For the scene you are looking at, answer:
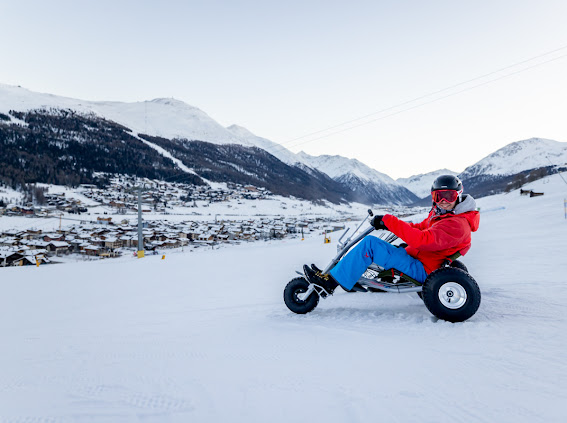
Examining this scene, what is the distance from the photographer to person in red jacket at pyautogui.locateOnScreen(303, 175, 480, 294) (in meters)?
2.79

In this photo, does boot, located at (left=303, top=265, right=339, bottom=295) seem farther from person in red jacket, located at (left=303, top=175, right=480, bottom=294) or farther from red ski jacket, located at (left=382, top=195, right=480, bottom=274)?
red ski jacket, located at (left=382, top=195, right=480, bottom=274)

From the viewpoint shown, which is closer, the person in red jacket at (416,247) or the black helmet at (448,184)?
the person in red jacket at (416,247)

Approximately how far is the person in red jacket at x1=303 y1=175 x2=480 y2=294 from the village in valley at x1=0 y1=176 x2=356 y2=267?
14370mm

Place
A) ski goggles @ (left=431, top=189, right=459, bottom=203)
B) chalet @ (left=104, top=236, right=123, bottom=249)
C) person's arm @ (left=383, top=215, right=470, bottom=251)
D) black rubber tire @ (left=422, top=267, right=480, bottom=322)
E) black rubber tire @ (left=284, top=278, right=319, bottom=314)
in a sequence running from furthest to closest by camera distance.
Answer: chalet @ (left=104, top=236, right=123, bottom=249) → black rubber tire @ (left=284, top=278, right=319, bottom=314) → ski goggles @ (left=431, top=189, right=459, bottom=203) → person's arm @ (left=383, top=215, right=470, bottom=251) → black rubber tire @ (left=422, top=267, right=480, bottom=322)

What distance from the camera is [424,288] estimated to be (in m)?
2.67

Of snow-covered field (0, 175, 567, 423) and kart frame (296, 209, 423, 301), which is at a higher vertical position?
kart frame (296, 209, 423, 301)

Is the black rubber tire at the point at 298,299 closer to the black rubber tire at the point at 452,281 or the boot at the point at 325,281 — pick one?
the boot at the point at 325,281

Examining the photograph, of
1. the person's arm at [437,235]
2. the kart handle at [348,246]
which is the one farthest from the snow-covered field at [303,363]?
the person's arm at [437,235]

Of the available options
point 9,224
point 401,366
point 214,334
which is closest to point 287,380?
point 401,366

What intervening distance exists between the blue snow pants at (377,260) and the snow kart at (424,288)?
0.09 m

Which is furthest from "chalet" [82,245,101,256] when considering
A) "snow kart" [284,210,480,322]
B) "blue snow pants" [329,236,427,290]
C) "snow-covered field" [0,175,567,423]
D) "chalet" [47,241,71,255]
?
"blue snow pants" [329,236,427,290]

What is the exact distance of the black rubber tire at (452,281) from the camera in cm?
253

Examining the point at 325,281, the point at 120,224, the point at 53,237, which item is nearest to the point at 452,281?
the point at 325,281

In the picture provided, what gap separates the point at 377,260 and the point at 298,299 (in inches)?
41.2
